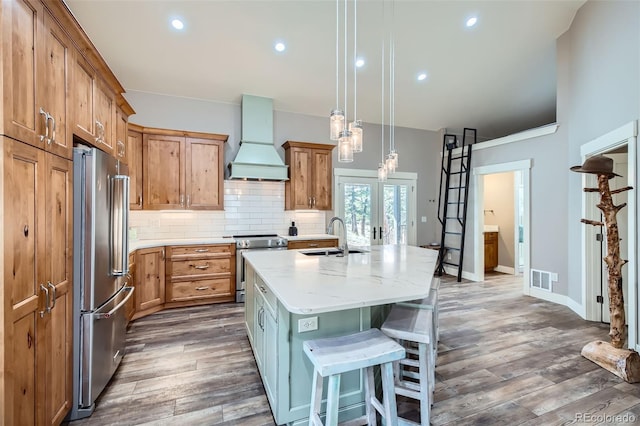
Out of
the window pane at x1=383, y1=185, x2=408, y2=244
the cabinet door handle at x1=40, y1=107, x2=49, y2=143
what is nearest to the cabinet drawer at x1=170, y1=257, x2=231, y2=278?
the cabinet door handle at x1=40, y1=107, x2=49, y2=143

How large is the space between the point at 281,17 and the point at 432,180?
4458 mm

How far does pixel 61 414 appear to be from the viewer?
1.68 metres

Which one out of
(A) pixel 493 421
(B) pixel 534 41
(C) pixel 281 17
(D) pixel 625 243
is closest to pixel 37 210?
(A) pixel 493 421

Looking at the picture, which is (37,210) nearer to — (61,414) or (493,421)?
(61,414)

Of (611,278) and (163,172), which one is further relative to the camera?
(163,172)

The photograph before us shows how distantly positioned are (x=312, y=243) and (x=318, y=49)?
2.88 metres

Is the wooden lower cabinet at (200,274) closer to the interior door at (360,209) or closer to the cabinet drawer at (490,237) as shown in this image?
the interior door at (360,209)

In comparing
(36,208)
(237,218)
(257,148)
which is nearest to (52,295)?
(36,208)

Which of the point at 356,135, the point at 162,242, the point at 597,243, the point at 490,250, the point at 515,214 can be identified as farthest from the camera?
the point at 490,250

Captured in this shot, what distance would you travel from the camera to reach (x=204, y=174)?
4.23m

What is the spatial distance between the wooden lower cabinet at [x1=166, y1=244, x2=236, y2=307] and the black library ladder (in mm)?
4089

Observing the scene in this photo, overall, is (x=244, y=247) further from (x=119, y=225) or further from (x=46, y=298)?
(x=46, y=298)

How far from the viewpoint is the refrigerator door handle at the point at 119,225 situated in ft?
7.08

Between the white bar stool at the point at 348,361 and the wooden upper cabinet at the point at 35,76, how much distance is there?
175 centimetres
